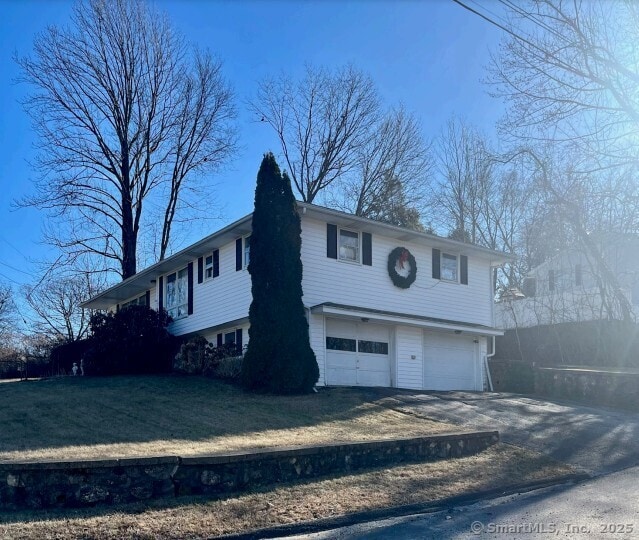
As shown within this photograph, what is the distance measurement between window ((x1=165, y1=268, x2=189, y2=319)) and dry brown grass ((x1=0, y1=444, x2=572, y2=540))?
14924 mm

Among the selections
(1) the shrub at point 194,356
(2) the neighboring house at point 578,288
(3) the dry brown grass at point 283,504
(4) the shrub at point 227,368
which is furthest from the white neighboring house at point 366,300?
(3) the dry brown grass at point 283,504

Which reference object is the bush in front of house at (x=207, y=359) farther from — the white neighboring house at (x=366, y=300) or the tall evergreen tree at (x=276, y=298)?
the tall evergreen tree at (x=276, y=298)

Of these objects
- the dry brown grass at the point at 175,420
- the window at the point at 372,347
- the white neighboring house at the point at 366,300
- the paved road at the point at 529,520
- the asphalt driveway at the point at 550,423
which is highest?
the white neighboring house at the point at 366,300

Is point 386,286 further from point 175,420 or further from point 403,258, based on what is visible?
point 175,420

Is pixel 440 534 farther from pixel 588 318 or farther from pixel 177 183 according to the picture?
pixel 177 183

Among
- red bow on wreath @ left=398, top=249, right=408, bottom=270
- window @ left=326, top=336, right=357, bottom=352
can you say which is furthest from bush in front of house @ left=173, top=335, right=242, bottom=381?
red bow on wreath @ left=398, top=249, right=408, bottom=270

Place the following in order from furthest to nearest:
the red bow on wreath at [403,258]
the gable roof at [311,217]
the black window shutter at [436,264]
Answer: the black window shutter at [436,264], the red bow on wreath at [403,258], the gable roof at [311,217]

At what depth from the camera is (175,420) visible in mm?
12773

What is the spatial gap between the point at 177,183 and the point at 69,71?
694cm

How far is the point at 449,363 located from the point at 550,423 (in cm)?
820

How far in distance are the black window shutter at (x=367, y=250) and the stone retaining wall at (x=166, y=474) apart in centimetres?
1066

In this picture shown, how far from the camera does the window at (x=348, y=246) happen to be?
2020cm

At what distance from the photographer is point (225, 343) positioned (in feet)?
68.7

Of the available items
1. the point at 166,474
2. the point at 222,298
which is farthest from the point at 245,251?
the point at 166,474
